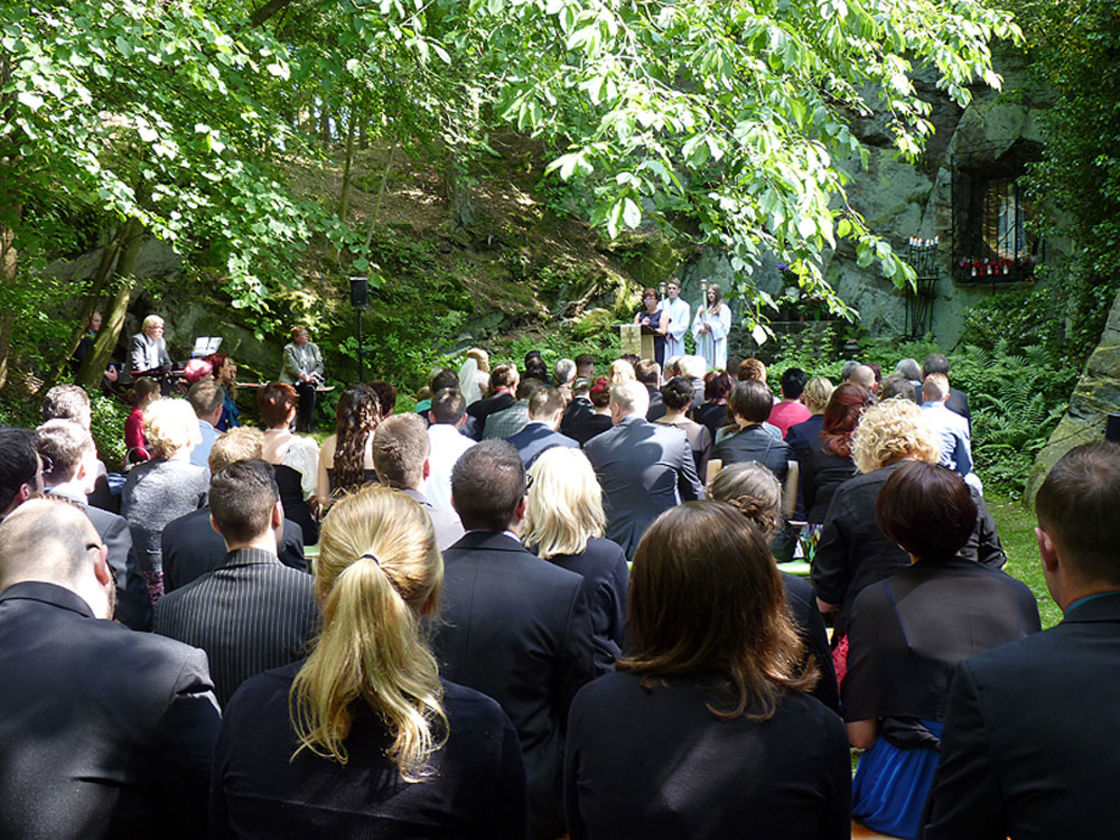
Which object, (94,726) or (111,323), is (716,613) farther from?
(111,323)

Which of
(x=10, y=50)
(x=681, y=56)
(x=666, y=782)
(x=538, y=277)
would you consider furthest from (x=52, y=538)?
(x=538, y=277)

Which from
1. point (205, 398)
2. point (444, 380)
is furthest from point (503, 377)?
point (205, 398)

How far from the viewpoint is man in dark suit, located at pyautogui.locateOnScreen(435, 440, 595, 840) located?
9.55 ft

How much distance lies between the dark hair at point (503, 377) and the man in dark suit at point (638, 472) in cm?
266

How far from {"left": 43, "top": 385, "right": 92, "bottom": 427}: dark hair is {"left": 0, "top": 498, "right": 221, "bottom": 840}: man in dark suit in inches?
147

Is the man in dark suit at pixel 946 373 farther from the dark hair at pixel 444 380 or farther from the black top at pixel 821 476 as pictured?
the dark hair at pixel 444 380

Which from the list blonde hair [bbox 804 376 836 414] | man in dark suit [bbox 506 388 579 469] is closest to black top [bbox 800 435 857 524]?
blonde hair [bbox 804 376 836 414]

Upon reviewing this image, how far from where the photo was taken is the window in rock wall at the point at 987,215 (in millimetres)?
18531

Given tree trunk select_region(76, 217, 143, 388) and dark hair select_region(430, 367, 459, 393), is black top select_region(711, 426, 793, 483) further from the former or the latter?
tree trunk select_region(76, 217, 143, 388)

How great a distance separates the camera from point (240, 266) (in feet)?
29.5

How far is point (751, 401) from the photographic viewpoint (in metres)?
5.93

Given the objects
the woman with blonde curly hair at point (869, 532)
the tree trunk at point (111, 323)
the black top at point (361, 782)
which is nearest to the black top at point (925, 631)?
the woman with blonde curly hair at point (869, 532)

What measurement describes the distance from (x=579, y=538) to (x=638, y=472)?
220 centimetres

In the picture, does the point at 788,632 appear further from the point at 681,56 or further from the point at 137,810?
the point at 681,56
